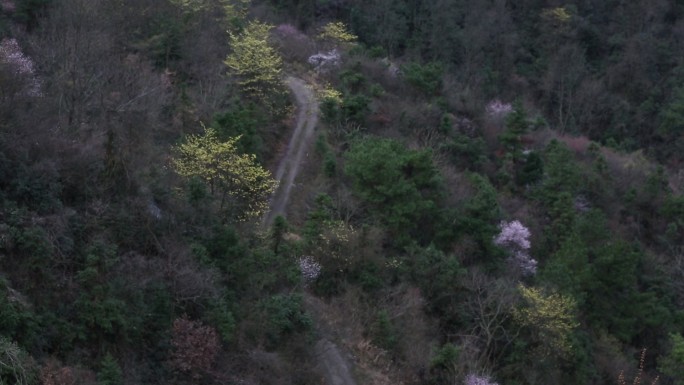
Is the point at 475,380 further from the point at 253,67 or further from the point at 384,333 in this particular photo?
the point at 253,67

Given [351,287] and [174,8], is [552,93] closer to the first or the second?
[174,8]

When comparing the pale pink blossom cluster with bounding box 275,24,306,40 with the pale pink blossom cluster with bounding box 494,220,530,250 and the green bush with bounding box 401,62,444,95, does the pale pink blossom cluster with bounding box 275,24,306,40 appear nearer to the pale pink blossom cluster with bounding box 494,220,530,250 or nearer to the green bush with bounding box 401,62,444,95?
the green bush with bounding box 401,62,444,95

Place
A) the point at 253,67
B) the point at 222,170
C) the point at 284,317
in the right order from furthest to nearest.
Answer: the point at 253,67
the point at 222,170
the point at 284,317

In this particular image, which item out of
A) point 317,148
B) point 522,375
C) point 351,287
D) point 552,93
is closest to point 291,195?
point 317,148

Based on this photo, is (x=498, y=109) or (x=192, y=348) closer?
(x=192, y=348)

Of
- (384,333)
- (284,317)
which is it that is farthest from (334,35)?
(284,317)

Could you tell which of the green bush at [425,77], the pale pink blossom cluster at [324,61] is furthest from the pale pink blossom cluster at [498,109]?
the pale pink blossom cluster at [324,61]
